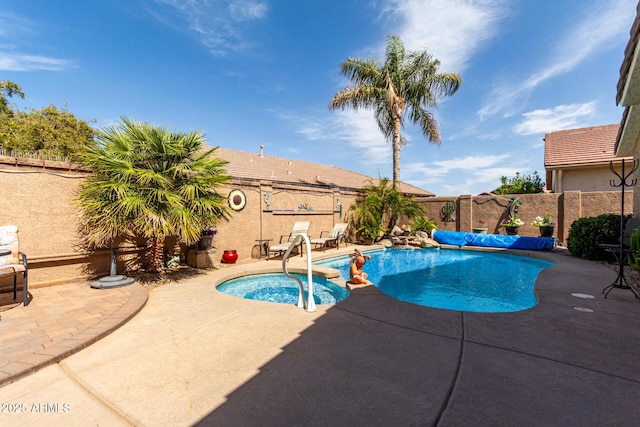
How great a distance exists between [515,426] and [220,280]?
6.15m

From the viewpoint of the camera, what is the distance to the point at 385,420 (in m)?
1.98

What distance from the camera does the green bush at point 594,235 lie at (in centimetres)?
852

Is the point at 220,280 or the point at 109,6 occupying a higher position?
the point at 109,6

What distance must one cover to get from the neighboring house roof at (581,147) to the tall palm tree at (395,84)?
7.02m

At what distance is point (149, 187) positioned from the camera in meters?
6.05

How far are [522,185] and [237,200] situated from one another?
22835mm

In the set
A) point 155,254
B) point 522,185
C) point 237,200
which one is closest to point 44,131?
point 237,200

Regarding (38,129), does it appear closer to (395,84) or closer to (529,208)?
(395,84)

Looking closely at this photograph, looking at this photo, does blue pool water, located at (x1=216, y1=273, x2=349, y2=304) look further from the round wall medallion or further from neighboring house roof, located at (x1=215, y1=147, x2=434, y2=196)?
neighboring house roof, located at (x1=215, y1=147, x2=434, y2=196)

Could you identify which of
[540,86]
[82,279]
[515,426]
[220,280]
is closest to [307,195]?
[220,280]

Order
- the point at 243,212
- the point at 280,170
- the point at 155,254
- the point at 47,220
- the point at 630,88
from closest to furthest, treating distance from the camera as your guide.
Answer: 1. the point at 630,88
2. the point at 47,220
3. the point at 155,254
4. the point at 243,212
5. the point at 280,170

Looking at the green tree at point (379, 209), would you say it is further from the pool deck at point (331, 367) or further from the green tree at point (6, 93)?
the green tree at point (6, 93)

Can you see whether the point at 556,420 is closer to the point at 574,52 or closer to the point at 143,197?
the point at 143,197

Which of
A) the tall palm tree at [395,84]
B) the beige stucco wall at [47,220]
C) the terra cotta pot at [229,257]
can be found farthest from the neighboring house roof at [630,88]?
the beige stucco wall at [47,220]
